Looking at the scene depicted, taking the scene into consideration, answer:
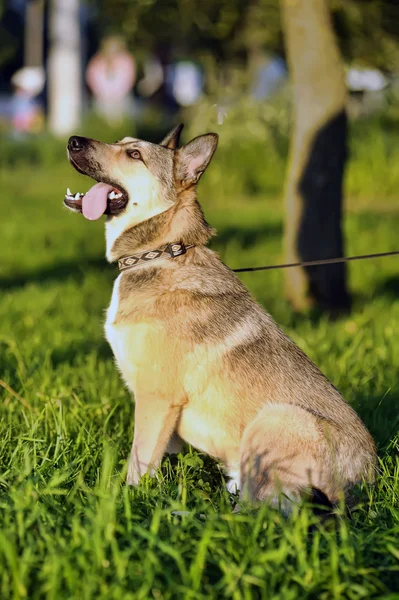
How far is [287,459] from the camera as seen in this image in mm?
3367

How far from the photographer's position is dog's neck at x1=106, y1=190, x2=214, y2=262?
4004mm

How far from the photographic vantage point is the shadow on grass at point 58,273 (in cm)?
875

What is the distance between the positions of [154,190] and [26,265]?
19.1 feet

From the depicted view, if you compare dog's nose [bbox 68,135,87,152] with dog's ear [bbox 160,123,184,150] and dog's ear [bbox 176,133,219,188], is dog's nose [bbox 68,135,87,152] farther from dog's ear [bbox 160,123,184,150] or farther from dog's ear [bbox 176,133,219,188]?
dog's ear [bbox 160,123,184,150]

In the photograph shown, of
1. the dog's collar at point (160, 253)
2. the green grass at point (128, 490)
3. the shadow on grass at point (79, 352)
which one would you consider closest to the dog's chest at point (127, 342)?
the dog's collar at point (160, 253)

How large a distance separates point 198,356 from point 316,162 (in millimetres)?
4534

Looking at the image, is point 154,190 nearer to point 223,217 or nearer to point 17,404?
point 17,404

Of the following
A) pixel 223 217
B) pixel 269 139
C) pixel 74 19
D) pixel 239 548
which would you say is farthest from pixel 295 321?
pixel 74 19

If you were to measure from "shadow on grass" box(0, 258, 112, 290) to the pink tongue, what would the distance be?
4.64 metres

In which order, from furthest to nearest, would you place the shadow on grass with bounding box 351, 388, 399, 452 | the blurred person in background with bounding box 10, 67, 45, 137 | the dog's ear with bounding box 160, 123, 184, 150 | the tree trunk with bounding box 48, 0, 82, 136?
the blurred person in background with bounding box 10, 67, 45, 137
the tree trunk with bounding box 48, 0, 82, 136
the dog's ear with bounding box 160, 123, 184, 150
the shadow on grass with bounding box 351, 388, 399, 452

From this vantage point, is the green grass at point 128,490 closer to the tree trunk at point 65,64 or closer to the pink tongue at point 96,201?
the pink tongue at point 96,201

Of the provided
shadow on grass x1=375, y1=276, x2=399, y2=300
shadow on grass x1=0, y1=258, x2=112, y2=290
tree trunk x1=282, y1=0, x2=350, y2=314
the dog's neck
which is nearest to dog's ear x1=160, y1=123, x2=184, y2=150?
the dog's neck

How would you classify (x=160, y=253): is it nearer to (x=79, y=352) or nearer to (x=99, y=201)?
(x=99, y=201)

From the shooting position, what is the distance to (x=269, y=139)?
17406mm
